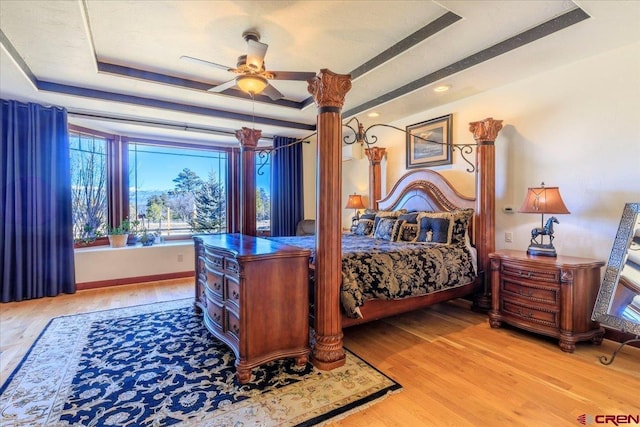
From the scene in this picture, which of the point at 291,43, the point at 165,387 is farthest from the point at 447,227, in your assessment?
the point at 165,387

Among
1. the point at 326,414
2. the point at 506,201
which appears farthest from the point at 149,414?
the point at 506,201

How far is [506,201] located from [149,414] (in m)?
3.71

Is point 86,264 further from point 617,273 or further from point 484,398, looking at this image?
point 617,273

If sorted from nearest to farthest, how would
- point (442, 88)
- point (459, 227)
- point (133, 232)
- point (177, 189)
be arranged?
point (459, 227)
point (442, 88)
point (133, 232)
point (177, 189)

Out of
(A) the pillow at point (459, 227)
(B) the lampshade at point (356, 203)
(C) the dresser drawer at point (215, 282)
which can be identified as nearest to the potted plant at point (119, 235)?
(C) the dresser drawer at point (215, 282)

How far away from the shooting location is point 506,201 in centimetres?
349

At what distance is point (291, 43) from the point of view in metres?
2.85

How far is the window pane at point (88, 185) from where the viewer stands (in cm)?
467

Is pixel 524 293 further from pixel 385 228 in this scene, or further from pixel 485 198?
pixel 385 228

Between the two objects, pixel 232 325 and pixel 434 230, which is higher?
pixel 434 230

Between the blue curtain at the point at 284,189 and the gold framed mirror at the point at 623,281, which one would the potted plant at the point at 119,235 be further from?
the gold framed mirror at the point at 623,281

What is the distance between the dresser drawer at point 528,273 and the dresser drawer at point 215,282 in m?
2.54

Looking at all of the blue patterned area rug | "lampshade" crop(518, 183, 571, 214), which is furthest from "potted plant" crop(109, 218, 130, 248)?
"lampshade" crop(518, 183, 571, 214)

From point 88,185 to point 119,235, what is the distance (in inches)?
35.2
